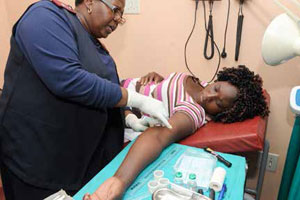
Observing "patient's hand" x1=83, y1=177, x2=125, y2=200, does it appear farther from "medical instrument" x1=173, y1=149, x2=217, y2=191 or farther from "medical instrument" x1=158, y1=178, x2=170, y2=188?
"medical instrument" x1=173, y1=149, x2=217, y2=191

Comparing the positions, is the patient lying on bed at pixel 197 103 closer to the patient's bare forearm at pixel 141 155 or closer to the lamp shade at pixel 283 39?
the patient's bare forearm at pixel 141 155

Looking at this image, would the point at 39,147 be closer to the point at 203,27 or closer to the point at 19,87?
the point at 19,87

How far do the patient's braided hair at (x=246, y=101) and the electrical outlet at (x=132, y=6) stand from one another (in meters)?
0.90

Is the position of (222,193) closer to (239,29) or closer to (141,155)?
(141,155)

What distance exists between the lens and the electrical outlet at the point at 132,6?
1.94 meters

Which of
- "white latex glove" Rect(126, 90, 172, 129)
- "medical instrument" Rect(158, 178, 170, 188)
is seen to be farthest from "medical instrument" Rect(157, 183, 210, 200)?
"white latex glove" Rect(126, 90, 172, 129)

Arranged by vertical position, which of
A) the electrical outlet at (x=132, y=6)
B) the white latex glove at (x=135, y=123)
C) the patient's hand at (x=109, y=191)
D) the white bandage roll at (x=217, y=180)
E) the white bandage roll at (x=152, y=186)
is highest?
the electrical outlet at (x=132, y=6)

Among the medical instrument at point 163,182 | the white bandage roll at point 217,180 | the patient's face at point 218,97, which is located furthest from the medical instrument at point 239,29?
the medical instrument at point 163,182

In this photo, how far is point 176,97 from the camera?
154cm

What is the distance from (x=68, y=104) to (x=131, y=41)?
1.16m

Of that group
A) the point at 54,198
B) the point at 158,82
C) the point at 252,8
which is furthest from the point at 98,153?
the point at 252,8

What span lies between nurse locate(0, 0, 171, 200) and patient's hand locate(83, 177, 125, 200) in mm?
290

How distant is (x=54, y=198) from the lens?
80cm

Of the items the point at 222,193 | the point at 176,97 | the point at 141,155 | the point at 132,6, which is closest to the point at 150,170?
the point at 141,155
